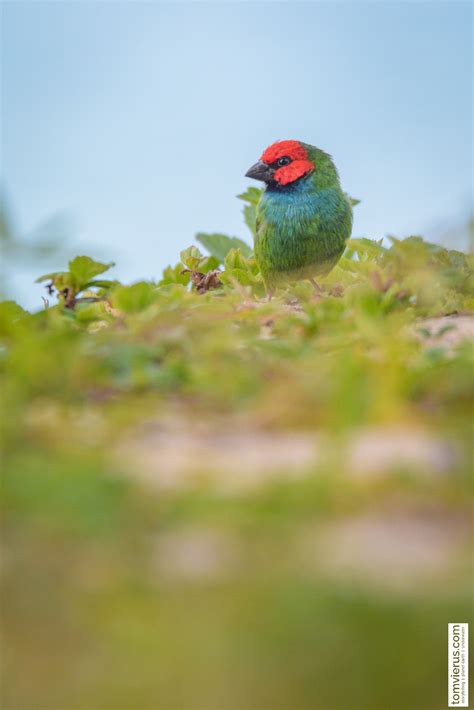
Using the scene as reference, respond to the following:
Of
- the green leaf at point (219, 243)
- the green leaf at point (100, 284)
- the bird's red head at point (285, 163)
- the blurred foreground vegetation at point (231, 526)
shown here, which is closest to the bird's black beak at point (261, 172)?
the bird's red head at point (285, 163)

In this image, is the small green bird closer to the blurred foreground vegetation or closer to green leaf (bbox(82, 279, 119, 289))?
green leaf (bbox(82, 279, 119, 289))

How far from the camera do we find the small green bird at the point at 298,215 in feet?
13.1

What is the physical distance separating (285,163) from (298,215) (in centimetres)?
35

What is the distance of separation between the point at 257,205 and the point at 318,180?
13.5 inches

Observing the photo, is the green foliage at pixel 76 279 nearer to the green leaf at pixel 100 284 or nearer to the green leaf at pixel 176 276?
the green leaf at pixel 100 284

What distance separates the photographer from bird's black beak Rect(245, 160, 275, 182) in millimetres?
4234

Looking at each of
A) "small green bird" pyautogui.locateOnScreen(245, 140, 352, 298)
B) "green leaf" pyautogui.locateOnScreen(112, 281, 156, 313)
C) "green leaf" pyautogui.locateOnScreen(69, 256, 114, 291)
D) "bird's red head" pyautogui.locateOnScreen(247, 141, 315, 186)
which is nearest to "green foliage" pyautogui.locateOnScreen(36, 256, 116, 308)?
"green leaf" pyautogui.locateOnScreen(69, 256, 114, 291)

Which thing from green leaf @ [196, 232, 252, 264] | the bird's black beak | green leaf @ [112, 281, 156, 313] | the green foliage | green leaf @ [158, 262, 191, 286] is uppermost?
the bird's black beak

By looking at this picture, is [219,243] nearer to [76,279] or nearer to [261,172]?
[261,172]

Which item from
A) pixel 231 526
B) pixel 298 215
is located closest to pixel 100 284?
pixel 298 215

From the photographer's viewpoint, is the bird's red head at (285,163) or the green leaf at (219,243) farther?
the green leaf at (219,243)

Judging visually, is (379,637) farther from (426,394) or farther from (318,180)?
(318,180)

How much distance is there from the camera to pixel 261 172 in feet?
14.0

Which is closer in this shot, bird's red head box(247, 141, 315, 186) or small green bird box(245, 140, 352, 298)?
small green bird box(245, 140, 352, 298)
